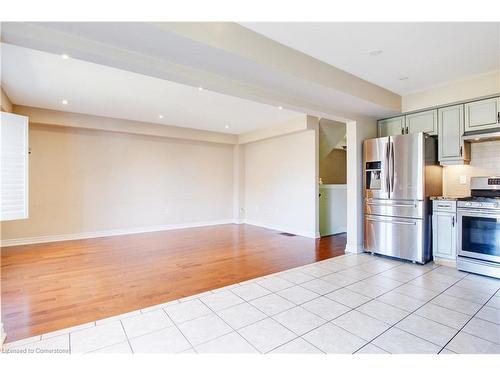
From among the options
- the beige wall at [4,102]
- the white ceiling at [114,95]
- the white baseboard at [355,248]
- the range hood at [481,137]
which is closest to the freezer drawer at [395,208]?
the white baseboard at [355,248]

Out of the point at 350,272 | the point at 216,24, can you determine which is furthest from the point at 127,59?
the point at 350,272

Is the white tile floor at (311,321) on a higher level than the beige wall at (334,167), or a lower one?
lower

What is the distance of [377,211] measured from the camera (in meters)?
4.28

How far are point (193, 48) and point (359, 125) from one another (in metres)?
3.22

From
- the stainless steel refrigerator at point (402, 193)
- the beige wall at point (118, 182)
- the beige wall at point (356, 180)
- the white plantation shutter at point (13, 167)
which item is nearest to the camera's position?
the white plantation shutter at point (13, 167)

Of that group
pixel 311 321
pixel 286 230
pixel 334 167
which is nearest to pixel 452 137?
pixel 311 321

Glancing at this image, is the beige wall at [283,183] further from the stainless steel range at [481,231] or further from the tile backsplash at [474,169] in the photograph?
the stainless steel range at [481,231]

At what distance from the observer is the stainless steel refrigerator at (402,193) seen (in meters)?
3.81

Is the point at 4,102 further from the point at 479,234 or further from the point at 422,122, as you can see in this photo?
the point at 479,234

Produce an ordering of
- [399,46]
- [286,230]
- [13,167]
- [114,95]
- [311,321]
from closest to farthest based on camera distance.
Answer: [311,321], [13,167], [399,46], [114,95], [286,230]

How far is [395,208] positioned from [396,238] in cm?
45

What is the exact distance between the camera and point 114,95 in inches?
167

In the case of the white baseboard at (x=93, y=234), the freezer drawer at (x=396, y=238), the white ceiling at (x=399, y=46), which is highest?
the white ceiling at (x=399, y=46)

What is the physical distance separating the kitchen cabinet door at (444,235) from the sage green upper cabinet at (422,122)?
4.09ft
